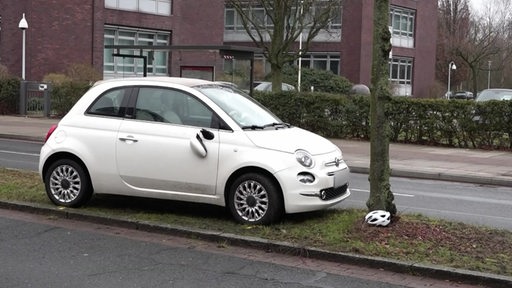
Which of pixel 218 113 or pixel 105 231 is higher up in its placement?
pixel 218 113

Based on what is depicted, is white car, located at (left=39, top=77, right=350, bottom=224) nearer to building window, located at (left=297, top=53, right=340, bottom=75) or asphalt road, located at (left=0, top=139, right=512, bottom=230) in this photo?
asphalt road, located at (left=0, top=139, right=512, bottom=230)

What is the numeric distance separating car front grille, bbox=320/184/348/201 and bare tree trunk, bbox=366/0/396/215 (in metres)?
0.49

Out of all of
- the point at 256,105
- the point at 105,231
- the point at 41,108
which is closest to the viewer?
the point at 105,231

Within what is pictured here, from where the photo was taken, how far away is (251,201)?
7066 mm

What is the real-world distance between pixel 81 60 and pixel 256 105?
2850 centimetres

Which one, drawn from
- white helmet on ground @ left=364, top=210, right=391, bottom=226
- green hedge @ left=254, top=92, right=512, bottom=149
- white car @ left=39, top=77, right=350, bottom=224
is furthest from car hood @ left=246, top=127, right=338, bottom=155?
green hedge @ left=254, top=92, right=512, bottom=149

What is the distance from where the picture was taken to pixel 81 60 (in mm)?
34750

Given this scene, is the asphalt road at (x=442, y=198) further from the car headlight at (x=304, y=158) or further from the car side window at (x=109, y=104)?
the car side window at (x=109, y=104)

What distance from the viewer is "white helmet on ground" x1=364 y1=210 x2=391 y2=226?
6707 mm

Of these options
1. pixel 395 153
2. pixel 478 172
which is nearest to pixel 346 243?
pixel 478 172

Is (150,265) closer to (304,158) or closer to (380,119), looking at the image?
(304,158)

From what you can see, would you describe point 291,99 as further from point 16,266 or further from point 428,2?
point 428,2

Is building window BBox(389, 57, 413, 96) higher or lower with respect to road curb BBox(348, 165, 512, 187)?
higher

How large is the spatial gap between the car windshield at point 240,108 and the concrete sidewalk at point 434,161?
22.4 ft
